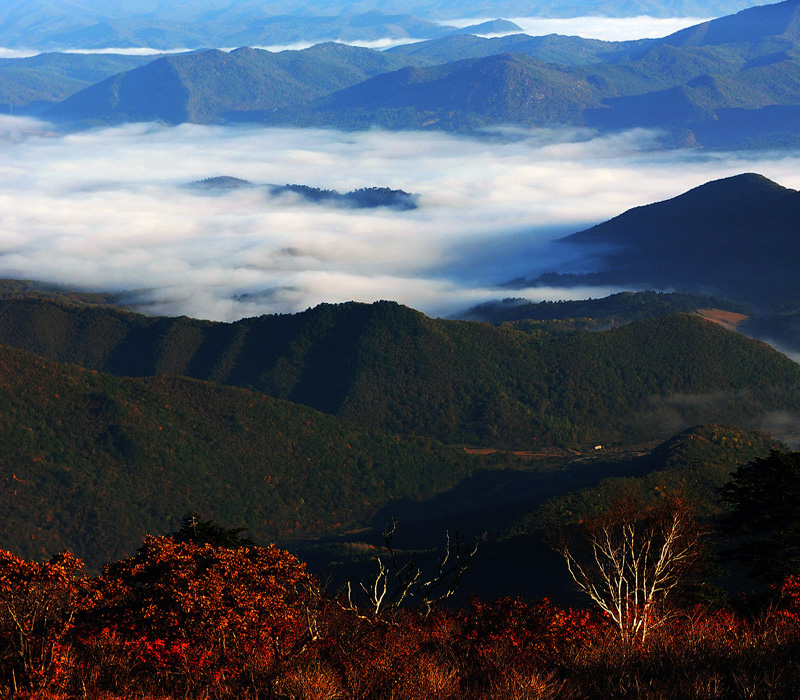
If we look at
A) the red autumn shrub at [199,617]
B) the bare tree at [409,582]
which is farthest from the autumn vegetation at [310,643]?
the bare tree at [409,582]

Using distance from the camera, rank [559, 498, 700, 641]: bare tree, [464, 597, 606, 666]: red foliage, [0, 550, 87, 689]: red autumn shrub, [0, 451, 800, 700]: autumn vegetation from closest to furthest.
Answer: [0, 451, 800, 700]: autumn vegetation < [0, 550, 87, 689]: red autumn shrub < [464, 597, 606, 666]: red foliage < [559, 498, 700, 641]: bare tree

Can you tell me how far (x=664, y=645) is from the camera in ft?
184

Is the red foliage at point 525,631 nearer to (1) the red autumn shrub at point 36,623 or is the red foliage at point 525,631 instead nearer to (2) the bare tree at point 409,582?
(2) the bare tree at point 409,582

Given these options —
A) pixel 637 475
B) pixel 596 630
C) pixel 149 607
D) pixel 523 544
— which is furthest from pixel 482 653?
pixel 637 475

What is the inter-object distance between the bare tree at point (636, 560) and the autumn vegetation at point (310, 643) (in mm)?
844

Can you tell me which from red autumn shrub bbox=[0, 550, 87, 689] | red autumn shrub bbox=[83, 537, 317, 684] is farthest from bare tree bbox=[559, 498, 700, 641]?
red autumn shrub bbox=[0, 550, 87, 689]

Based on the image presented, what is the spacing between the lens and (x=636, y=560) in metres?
76.7

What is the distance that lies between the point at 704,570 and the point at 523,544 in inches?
2160

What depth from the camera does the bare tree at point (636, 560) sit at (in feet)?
211

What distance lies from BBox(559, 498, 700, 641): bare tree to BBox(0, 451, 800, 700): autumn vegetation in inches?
33.2

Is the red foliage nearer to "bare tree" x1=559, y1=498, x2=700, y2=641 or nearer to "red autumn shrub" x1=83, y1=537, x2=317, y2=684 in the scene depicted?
"bare tree" x1=559, y1=498, x2=700, y2=641

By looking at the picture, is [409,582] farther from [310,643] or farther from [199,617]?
[199,617]

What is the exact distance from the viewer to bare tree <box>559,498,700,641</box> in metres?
64.2

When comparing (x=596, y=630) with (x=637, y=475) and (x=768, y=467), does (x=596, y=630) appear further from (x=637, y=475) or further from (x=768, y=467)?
(x=637, y=475)
